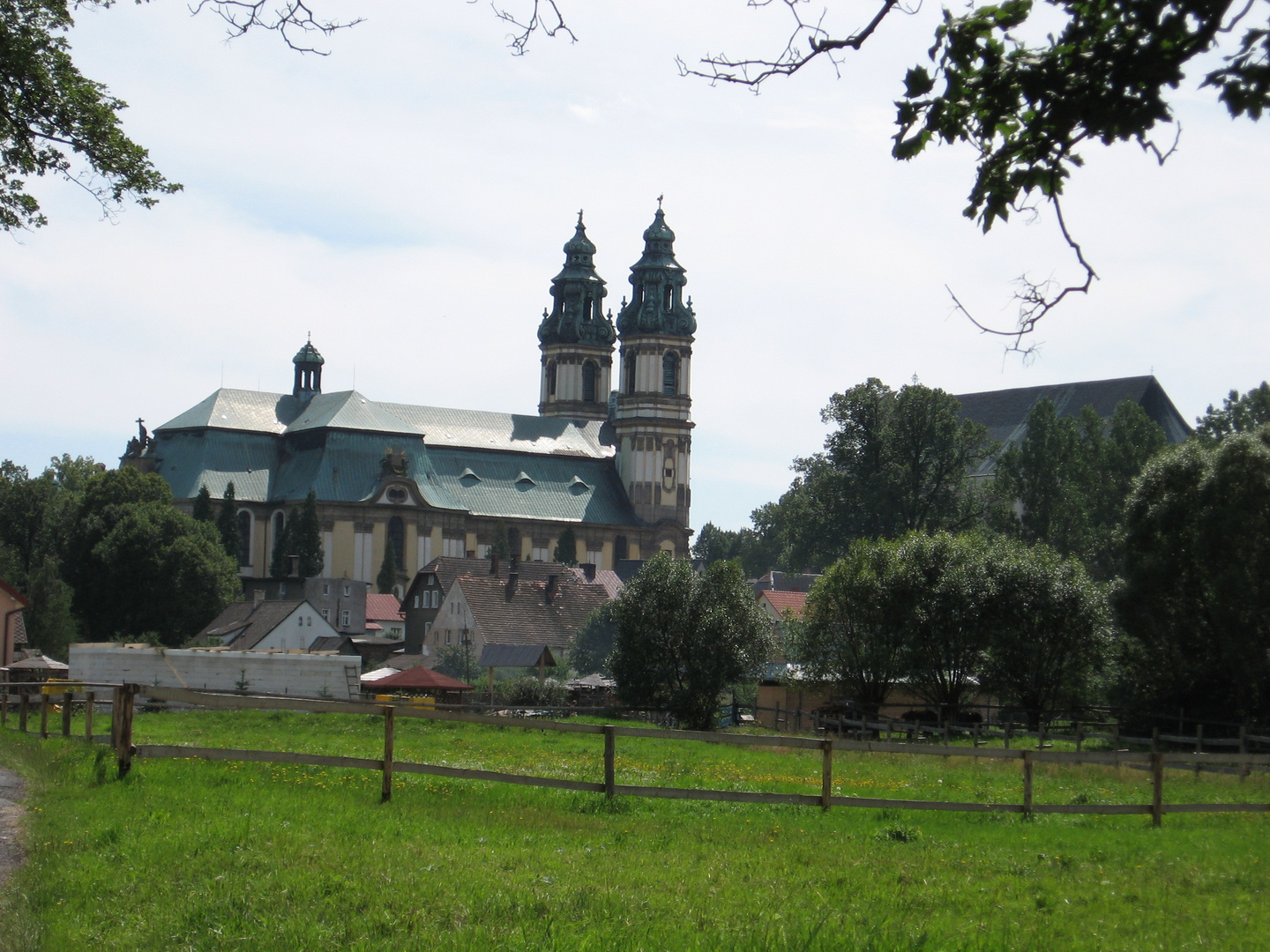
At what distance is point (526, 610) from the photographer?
80.9 m

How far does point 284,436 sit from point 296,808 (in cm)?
10099

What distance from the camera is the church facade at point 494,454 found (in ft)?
345

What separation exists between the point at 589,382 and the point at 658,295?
12180mm

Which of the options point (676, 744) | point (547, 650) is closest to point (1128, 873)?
point (676, 744)

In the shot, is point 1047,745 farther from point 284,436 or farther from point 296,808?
point 284,436

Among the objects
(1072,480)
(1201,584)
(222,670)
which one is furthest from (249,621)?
(1201,584)

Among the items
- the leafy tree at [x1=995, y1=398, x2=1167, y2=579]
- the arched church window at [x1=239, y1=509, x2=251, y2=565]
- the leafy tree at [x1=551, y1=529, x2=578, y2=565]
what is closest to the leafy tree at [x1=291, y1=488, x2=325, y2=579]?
the arched church window at [x1=239, y1=509, x2=251, y2=565]

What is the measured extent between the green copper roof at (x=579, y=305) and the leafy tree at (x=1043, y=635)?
8044 centimetres

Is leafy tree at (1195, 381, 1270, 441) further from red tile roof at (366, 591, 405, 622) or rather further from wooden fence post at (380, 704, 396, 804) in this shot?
wooden fence post at (380, 704, 396, 804)

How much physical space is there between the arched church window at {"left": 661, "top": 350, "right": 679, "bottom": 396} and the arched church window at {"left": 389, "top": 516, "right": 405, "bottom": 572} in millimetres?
22576

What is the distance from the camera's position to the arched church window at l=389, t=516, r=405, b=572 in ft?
348

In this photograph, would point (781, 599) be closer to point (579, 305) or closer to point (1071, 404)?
point (1071, 404)

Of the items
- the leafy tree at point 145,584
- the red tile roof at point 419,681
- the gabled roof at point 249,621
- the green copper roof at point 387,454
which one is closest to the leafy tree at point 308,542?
the green copper roof at point 387,454

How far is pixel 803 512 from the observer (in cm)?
8250
